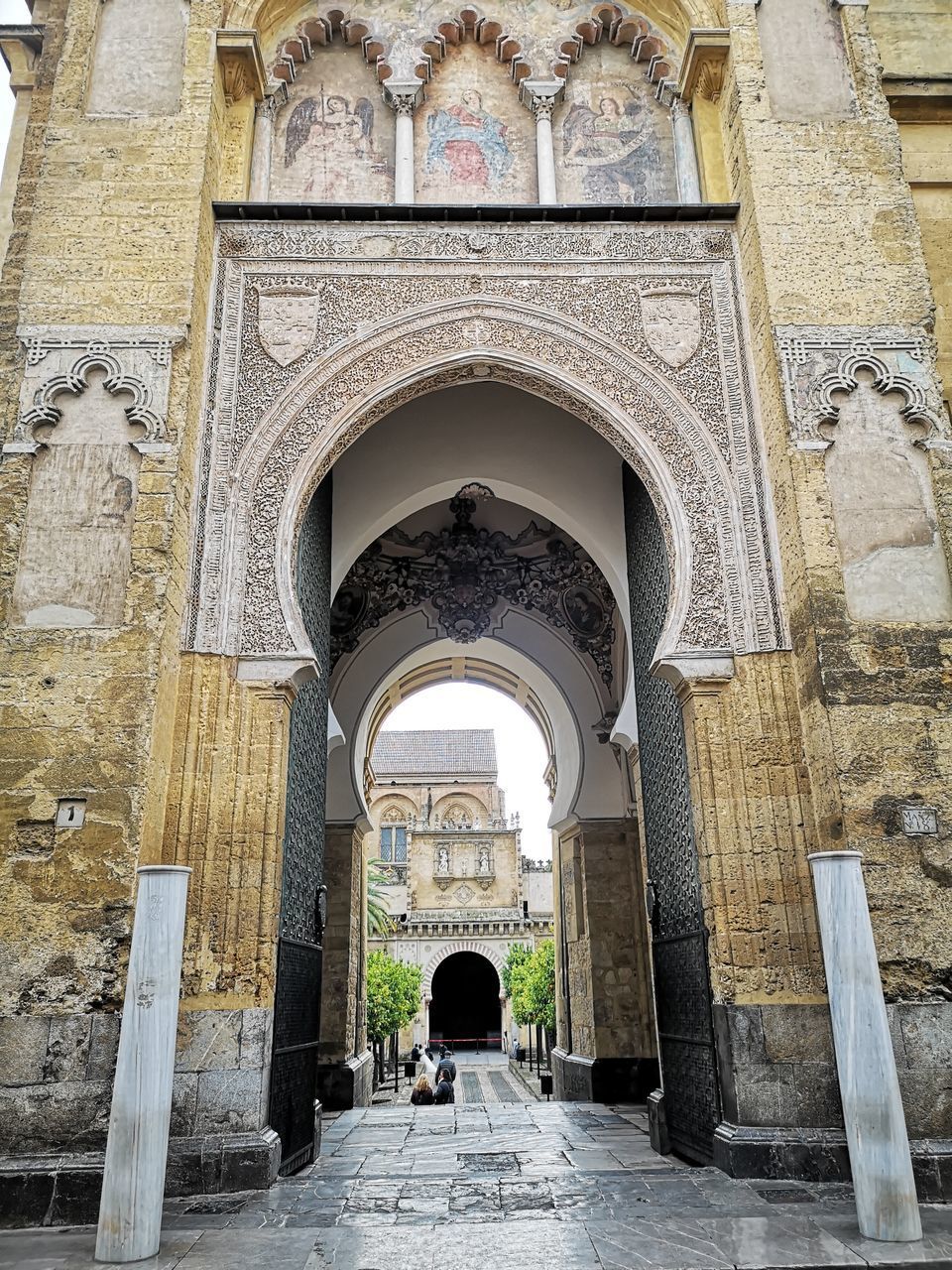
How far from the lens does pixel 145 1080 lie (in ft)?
12.0

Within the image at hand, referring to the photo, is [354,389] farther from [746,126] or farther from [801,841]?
[801,841]

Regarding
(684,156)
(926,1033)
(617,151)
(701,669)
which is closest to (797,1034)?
(926,1033)

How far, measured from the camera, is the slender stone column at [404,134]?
690cm

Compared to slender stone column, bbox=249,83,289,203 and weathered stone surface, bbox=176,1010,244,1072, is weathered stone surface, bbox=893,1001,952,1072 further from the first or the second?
slender stone column, bbox=249,83,289,203

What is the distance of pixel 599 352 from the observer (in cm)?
620

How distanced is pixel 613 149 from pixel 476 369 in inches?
92.8

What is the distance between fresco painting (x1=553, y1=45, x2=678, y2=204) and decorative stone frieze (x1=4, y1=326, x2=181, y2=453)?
11.0ft

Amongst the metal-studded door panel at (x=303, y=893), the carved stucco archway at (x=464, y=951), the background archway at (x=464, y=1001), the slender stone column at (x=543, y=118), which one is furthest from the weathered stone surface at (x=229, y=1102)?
the background archway at (x=464, y=1001)

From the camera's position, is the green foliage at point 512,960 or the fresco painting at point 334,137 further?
the green foliage at point 512,960

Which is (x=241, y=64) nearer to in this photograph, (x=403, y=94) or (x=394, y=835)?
(x=403, y=94)

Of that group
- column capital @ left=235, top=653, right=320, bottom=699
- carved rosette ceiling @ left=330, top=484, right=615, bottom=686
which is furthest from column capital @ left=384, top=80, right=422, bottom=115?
column capital @ left=235, top=653, right=320, bottom=699

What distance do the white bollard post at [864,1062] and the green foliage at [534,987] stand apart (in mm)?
18992

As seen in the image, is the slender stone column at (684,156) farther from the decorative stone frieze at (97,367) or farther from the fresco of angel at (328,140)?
the decorative stone frieze at (97,367)

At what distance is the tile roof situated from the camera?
37.2 m
